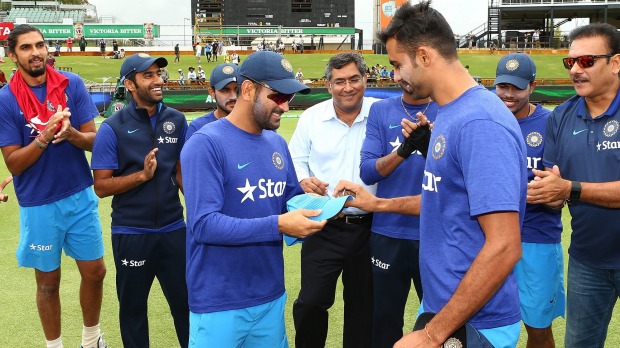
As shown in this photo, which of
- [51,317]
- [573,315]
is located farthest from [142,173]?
[573,315]

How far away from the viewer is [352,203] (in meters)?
4.27

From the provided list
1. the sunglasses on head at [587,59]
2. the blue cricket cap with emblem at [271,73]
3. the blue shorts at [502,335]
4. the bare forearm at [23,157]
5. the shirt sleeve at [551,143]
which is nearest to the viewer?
the blue shorts at [502,335]

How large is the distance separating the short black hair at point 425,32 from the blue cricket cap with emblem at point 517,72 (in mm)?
2113

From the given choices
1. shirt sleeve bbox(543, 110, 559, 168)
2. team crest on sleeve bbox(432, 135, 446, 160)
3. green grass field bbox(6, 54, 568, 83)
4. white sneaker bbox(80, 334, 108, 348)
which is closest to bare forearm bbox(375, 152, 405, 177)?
shirt sleeve bbox(543, 110, 559, 168)

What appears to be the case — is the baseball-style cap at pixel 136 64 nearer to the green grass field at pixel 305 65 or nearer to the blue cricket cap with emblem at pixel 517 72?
the blue cricket cap with emblem at pixel 517 72

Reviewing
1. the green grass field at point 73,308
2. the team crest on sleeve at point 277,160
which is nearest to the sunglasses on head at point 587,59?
the team crest on sleeve at point 277,160

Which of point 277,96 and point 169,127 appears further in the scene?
point 169,127

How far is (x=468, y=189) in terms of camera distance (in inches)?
97.7

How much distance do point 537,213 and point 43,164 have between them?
4.19 meters

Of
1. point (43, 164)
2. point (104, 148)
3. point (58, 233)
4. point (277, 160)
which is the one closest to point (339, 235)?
point (277, 160)

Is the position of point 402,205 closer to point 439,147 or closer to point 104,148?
point 439,147

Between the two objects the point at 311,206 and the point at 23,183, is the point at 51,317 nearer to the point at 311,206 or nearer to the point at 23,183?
the point at 23,183

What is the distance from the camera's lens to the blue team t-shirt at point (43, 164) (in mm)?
5059

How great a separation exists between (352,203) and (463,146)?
71.4 inches
